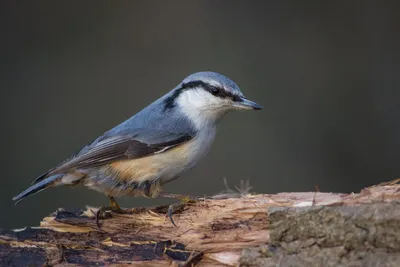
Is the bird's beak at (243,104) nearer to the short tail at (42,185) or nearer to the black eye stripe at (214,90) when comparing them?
the black eye stripe at (214,90)

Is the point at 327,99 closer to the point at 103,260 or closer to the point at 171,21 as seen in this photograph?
the point at 171,21

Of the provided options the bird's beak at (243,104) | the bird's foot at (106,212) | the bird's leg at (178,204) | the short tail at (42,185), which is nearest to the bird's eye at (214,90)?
the bird's beak at (243,104)

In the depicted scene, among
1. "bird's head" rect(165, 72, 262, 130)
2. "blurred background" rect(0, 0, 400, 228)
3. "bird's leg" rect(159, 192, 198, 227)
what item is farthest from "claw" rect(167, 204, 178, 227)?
"blurred background" rect(0, 0, 400, 228)

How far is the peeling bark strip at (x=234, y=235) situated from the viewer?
2.22 meters

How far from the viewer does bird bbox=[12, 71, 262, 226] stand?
3.04 metres

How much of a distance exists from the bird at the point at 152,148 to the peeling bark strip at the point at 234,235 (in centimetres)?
17

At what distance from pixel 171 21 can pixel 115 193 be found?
Answer: 9.17ft

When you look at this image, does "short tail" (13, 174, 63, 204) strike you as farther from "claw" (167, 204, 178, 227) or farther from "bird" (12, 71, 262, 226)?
"claw" (167, 204, 178, 227)

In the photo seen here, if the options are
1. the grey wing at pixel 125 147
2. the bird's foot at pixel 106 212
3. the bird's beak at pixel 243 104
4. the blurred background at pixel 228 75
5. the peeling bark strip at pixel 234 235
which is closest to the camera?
the peeling bark strip at pixel 234 235

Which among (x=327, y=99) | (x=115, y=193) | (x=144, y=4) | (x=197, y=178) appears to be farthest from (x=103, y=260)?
(x=144, y=4)

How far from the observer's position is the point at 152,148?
10.0ft

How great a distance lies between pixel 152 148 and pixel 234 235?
745 mm

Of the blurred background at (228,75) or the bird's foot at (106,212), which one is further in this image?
the blurred background at (228,75)

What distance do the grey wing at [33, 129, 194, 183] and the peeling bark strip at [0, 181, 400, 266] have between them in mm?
247
